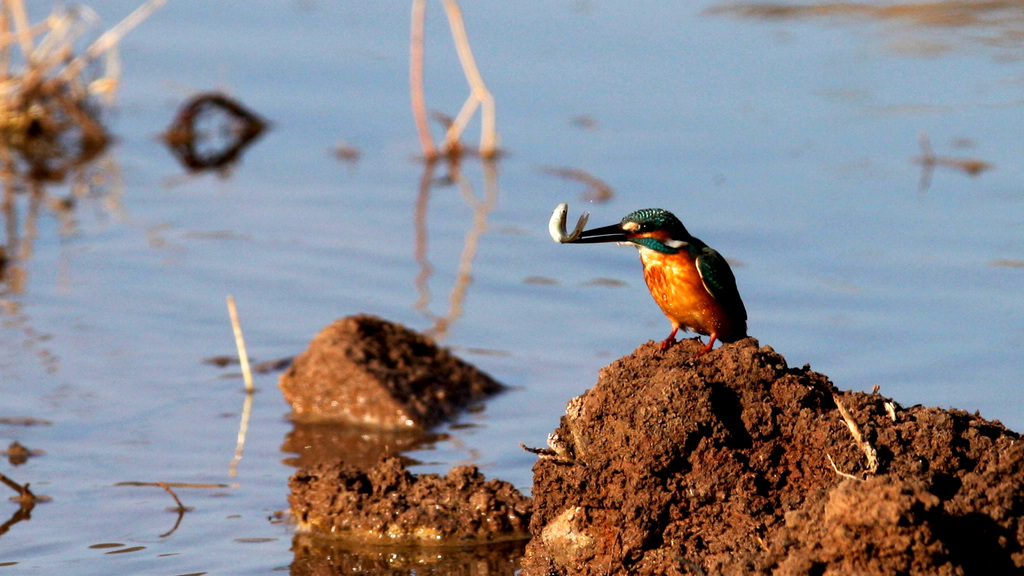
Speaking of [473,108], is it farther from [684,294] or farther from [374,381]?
[684,294]

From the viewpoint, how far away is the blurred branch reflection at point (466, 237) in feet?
27.3

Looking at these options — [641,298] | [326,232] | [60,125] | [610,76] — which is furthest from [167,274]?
[610,76]

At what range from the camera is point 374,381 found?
6781 mm

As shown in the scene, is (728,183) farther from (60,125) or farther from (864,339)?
(60,125)

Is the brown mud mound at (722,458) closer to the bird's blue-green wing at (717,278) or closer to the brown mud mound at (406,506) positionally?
the bird's blue-green wing at (717,278)

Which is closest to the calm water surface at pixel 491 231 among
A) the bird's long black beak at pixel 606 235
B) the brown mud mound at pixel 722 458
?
the brown mud mound at pixel 722 458

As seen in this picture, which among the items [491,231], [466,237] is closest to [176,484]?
[466,237]

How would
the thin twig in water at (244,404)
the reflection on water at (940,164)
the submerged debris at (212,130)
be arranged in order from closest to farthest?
the thin twig in water at (244,404), the reflection on water at (940,164), the submerged debris at (212,130)

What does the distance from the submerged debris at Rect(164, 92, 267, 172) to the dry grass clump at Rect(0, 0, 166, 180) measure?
1.97 ft

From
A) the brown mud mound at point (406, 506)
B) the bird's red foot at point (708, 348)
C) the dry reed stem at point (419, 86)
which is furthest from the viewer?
the dry reed stem at point (419, 86)

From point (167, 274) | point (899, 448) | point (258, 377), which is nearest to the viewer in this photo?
point (899, 448)

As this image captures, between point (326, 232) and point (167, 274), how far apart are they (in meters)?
1.13

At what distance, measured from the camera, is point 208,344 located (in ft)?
25.8

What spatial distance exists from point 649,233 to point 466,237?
5.18 m
